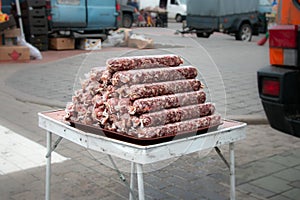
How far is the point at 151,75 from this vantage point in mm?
2775

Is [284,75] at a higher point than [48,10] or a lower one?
lower

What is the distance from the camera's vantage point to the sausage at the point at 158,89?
2662 mm

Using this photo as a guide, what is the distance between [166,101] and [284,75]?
1.51 metres

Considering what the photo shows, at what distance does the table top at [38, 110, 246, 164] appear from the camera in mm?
2488

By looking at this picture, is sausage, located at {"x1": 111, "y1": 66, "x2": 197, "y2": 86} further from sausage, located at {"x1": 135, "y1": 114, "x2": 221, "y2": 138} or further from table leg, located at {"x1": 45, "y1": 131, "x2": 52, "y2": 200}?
table leg, located at {"x1": 45, "y1": 131, "x2": 52, "y2": 200}

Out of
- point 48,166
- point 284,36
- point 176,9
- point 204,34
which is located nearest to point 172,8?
point 176,9

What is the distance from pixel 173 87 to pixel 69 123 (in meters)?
0.77

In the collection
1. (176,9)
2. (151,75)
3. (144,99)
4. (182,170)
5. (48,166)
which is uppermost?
(176,9)

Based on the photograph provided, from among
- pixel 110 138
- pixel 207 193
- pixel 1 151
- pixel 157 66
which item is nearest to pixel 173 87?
pixel 157 66

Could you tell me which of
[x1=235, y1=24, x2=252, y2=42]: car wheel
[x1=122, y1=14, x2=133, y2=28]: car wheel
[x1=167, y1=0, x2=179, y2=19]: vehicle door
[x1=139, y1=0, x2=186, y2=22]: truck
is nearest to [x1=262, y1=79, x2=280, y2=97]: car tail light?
[x1=235, y1=24, x2=252, y2=42]: car wheel

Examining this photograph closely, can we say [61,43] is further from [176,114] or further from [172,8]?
[172,8]

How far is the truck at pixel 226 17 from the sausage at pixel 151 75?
17.0m

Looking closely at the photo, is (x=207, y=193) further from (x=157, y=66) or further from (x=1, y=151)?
(x=1, y=151)

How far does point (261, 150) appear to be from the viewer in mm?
5141
